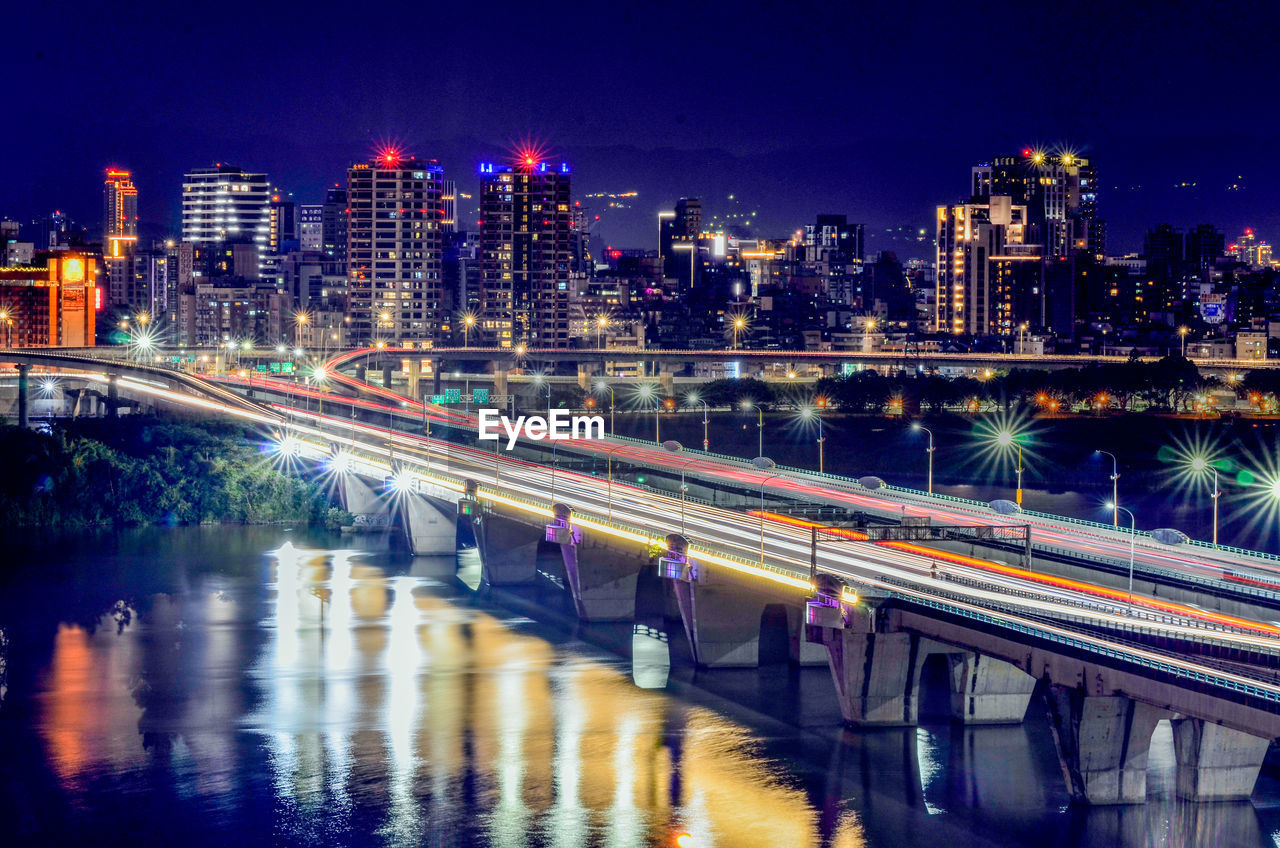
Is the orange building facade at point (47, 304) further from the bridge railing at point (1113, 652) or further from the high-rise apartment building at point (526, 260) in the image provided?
the bridge railing at point (1113, 652)

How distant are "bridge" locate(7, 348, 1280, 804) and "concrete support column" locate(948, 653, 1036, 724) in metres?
0.05

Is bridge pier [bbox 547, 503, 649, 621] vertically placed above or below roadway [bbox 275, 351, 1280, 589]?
below

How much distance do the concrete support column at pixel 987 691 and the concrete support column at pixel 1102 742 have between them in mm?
6168

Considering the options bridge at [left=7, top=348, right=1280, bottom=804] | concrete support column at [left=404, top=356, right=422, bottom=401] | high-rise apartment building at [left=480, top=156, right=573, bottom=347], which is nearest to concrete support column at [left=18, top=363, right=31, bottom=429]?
bridge at [left=7, top=348, right=1280, bottom=804]

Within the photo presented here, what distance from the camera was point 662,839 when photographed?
110 ft

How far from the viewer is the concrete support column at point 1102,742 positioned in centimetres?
3294

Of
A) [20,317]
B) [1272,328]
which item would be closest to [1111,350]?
[1272,328]

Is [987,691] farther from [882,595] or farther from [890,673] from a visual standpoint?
[882,595]

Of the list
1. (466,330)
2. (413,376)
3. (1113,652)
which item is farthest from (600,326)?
(1113,652)

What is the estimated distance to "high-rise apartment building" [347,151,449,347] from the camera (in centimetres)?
18238

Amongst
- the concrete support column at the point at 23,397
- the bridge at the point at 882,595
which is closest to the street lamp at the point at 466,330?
the concrete support column at the point at 23,397

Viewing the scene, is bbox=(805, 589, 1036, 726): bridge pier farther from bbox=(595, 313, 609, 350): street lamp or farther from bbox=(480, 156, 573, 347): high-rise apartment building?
bbox=(480, 156, 573, 347): high-rise apartment building

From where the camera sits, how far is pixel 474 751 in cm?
4006

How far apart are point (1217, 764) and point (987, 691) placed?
25.8 ft
